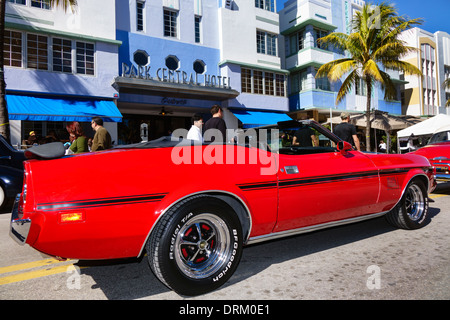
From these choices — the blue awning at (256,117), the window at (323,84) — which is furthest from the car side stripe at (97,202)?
the window at (323,84)

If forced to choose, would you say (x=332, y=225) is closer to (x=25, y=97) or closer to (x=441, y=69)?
(x=25, y=97)

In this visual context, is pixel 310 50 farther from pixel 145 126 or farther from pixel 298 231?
pixel 298 231

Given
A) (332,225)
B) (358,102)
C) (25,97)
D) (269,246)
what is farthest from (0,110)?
(358,102)

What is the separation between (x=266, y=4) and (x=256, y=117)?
8213mm

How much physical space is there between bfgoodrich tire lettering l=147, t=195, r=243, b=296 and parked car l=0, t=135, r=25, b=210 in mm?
5474

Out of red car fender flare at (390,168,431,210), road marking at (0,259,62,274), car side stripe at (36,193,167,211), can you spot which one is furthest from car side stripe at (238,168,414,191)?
road marking at (0,259,62,274)

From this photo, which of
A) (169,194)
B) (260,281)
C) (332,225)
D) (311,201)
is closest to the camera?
(169,194)

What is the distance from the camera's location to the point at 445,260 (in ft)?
9.45

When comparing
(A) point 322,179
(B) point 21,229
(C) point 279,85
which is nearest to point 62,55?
(C) point 279,85

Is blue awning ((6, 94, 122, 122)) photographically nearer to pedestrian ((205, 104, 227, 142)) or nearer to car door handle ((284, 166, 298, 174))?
pedestrian ((205, 104, 227, 142))

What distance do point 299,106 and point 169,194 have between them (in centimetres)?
2063

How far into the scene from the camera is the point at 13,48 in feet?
41.3

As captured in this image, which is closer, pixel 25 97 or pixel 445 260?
pixel 445 260
